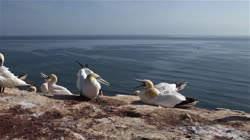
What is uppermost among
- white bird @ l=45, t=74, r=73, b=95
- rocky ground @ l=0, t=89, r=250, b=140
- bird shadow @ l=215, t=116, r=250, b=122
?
rocky ground @ l=0, t=89, r=250, b=140

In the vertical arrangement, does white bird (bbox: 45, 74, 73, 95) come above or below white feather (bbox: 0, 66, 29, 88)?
below

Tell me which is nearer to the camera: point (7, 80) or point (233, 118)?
point (233, 118)

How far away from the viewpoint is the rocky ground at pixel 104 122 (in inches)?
255

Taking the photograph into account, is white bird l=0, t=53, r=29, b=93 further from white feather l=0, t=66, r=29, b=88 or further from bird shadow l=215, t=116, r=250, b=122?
→ bird shadow l=215, t=116, r=250, b=122

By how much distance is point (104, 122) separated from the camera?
23.6 feet

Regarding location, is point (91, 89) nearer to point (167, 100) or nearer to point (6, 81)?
point (167, 100)

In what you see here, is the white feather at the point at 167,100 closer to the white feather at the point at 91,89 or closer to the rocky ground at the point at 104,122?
the white feather at the point at 91,89

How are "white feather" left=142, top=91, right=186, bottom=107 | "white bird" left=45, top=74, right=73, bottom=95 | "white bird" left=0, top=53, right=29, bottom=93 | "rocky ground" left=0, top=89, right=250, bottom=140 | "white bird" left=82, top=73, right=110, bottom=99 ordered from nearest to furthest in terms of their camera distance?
"rocky ground" left=0, top=89, right=250, bottom=140 < "white bird" left=82, top=73, right=110, bottom=99 < "white feather" left=142, top=91, right=186, bottom=107 < "white bird" left=0, top=53, right=29, bottom=93 < "white bird" left=45, top=74, right=73, bottom=95

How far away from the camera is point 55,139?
6156 mm

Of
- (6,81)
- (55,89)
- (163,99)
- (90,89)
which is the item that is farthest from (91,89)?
(55,89)

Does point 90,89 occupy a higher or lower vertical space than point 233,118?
higher

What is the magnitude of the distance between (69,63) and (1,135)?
34719 millimetres

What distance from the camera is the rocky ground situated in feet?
21.3

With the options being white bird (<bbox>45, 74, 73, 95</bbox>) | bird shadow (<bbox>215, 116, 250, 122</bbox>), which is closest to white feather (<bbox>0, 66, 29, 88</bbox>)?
white bird (<bbox>45, 74, 73, 95</bbox>)
